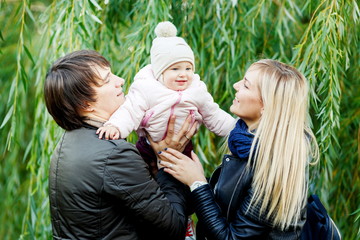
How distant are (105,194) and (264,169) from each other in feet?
1.77

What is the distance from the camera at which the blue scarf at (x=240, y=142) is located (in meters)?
1.94

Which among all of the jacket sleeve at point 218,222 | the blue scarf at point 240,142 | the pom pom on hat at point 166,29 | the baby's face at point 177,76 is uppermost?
the pom pom on hat at point 166,29

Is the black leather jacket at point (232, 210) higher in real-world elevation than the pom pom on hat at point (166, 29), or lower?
lower

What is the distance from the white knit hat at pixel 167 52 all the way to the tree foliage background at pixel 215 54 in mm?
429

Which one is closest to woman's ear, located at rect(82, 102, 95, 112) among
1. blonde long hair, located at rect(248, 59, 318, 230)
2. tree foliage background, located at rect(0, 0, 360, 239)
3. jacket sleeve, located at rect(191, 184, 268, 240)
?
jacket sleeve, located at rect(191, 184, 268, 240)

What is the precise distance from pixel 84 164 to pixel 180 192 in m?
0.40

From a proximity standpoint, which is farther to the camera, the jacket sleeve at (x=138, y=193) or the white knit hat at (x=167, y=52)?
the white knit hat at (x=167, y=52)

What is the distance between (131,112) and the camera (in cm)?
208

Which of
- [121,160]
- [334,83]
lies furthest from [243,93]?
[334,83]

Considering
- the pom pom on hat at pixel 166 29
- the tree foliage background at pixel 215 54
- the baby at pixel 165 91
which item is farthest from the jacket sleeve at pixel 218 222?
the tree foliage background at pixel 215 54

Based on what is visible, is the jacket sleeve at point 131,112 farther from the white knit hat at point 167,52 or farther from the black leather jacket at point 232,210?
the black leather jacket at point 232,210

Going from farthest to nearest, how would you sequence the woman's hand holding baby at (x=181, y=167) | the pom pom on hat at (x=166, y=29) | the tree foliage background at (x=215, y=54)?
the tree foliage background at (x=215, y=54) → the pom pom on hat at (x=166, y=29) → the woman's hand holding baby at (x=181, y=167)

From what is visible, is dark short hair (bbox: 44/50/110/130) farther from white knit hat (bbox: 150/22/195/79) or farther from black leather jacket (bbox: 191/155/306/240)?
black leather jacket (bbox: 191/155/306/240)

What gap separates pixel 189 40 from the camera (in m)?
2.94
